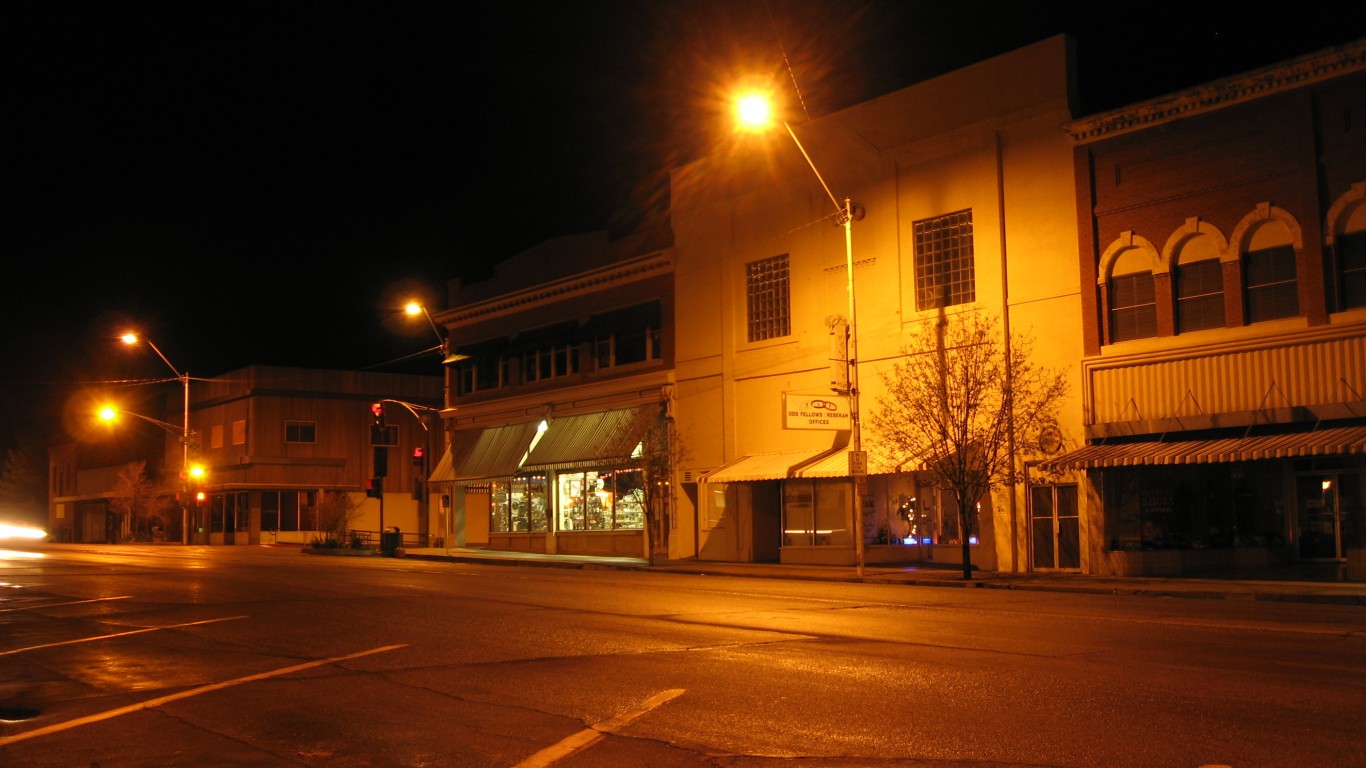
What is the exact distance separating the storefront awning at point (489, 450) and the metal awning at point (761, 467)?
36.2ft

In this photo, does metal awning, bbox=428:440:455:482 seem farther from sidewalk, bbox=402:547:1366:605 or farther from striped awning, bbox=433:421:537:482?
sidewalk, bbox=402:547:1366:605

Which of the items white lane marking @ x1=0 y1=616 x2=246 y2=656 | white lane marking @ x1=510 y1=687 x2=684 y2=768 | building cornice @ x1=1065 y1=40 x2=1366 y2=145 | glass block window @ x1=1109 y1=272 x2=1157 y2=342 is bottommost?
white lane marking @ x1=510 y1=687 x2=684 y2=768

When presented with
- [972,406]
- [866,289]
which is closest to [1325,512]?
[972,406]

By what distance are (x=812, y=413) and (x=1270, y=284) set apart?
10.0 meters

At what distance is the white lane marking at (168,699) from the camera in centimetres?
912

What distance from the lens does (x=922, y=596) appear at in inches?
834

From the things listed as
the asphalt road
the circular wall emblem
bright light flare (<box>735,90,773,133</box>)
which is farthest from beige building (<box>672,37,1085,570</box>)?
the asphalt road

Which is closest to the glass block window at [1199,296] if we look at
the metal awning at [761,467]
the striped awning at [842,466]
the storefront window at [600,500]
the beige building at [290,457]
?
the striped awning at [842,466]

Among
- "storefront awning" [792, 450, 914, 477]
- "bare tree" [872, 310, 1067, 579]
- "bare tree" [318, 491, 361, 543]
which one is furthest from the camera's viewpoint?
"bare tree" [318, 491, 361, 543]

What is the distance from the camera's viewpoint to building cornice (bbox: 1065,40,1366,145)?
2361 cm

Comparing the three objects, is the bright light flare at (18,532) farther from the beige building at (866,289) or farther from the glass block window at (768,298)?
the glass block window at (768,298)

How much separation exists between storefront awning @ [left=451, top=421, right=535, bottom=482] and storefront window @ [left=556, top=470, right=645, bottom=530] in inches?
98.9

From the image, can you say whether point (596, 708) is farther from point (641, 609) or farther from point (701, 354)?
point (701, 354)

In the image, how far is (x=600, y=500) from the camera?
134 feet
